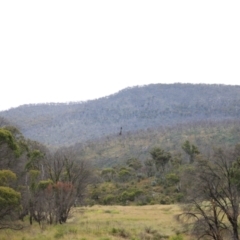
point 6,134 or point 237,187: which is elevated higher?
point 6,134

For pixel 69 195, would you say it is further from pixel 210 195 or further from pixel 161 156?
pixel 161 156

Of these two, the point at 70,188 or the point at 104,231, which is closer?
the point at 104,231

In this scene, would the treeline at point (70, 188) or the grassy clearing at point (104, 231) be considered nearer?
the grassy clearing at point (104, 231)

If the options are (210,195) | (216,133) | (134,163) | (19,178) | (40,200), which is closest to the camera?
(210,195)

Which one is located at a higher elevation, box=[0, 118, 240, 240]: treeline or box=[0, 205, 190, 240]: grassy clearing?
box=[0, 118, 240, 240]: treeline

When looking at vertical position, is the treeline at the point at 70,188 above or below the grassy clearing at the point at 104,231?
above

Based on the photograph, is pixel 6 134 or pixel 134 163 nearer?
pixel 6 134

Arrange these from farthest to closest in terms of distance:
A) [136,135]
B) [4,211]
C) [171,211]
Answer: [136,135], [171,211], [4,211]

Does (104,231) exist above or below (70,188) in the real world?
below

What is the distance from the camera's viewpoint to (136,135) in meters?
158

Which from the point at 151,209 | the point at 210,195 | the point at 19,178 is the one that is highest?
the point at 19,178

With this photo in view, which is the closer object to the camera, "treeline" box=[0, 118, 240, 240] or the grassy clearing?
the grassy clearing

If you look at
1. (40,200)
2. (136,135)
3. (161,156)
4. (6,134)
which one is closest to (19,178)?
(40,200)

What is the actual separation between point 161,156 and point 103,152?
6029cm
